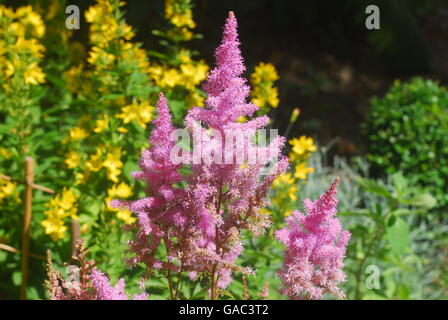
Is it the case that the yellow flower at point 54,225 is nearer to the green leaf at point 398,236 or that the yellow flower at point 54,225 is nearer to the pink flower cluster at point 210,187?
the pink flower cluster at point 210,187

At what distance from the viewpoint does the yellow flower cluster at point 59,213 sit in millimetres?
2297

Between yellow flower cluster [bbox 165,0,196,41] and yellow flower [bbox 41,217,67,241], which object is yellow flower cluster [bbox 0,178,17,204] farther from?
yellow flower cluster [bbox 165,0,196,41]

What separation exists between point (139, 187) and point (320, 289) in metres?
1.42

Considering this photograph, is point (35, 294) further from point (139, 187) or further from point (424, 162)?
point (424, 162)

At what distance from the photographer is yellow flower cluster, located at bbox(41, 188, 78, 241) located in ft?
7.54

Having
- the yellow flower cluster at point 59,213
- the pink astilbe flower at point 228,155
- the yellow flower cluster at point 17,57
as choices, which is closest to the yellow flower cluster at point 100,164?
the yellow flower cluster at point 59,213

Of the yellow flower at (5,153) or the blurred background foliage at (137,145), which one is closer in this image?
the blurred background foliage at (137,145)

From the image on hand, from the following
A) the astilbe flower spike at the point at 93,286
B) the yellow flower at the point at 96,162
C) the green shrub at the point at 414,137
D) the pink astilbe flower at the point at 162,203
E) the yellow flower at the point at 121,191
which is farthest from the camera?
the green shrub at the point at 414,137

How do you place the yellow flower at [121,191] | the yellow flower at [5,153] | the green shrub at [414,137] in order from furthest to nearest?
the green shrub at [414,137] → the yellow flower at [5,153] → the yellow flower at [121,191]

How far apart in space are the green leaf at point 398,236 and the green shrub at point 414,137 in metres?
1.81

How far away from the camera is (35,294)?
248 cm

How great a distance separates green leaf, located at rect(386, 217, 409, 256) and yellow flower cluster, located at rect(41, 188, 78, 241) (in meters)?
1.27
